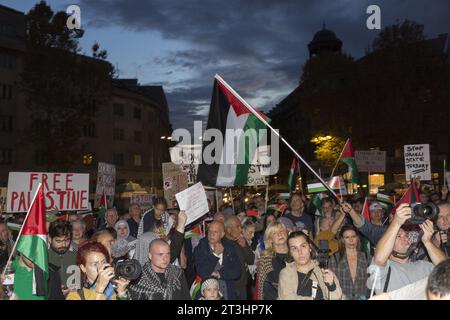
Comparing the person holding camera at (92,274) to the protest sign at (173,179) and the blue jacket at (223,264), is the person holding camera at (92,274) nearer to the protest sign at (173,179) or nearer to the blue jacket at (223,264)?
the blue jacket at (223,264)

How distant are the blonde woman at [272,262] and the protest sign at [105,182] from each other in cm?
714

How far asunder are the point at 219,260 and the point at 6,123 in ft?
133

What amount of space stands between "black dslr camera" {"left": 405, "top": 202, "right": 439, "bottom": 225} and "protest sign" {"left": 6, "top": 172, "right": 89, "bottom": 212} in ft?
23.0

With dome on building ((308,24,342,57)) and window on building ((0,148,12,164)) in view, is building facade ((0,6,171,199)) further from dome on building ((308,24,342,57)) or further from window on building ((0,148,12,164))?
dome on building ((308,24,342,57))

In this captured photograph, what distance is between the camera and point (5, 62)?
42.0 m

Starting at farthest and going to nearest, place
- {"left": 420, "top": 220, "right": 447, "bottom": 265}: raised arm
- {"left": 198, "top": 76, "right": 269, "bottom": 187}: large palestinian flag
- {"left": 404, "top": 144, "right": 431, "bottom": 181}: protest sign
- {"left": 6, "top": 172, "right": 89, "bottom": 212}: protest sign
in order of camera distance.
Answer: {"left": 404, "top": 144, "right": 431, "bottom": 181}: protest sign, {"left": 6, "top": 172, "right": 89, "bottom": 212}: protest sign, {"left": 198, "top": 76, "right": 269, "bottom": 187}: large palestinian flag, {"left": 420, "top": 220, "right": 447, "bottom": 265}: raised arm

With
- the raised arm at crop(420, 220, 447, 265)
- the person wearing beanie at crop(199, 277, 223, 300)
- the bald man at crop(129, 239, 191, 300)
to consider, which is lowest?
the person wearing beanie at crop(199, 277, 223, 300)

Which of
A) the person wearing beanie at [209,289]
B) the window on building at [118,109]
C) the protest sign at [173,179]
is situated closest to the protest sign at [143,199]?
the protest sign at [173,179]

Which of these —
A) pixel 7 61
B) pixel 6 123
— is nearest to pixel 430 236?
pixel 6 123

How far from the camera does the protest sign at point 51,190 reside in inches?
363

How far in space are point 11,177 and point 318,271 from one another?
265 inches

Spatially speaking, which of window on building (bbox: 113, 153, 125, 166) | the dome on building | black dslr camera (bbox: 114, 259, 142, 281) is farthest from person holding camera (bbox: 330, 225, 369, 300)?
the dome on building

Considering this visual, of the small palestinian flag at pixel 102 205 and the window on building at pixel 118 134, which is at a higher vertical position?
the window on building at pixel 118 134

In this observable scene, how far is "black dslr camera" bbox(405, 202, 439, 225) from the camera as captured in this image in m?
4.16
